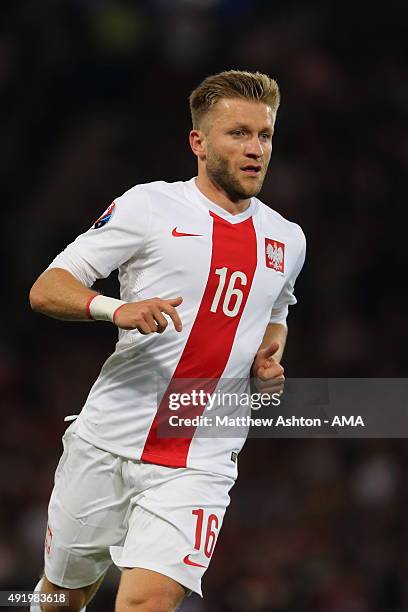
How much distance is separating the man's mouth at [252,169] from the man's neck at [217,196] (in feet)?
0.53

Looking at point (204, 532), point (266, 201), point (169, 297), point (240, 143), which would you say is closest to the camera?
point (204, 532)

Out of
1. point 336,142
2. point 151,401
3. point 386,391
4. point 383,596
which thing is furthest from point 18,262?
point 151,401

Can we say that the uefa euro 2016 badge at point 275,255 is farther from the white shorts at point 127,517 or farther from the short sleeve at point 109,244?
the white shorts at point 127,517

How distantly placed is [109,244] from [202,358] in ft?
1.81

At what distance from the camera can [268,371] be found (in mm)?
4195

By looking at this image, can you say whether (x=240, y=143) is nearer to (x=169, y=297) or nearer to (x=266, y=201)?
(x=169, y=297)

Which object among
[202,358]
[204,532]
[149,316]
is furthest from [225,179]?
[204,532]

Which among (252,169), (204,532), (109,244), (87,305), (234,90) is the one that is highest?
(234,90)

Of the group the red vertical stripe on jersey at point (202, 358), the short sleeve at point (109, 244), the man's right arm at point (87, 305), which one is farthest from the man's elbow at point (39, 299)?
the red vertical stripe on jersey at point (202, 358)

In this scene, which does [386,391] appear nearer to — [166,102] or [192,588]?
[192,588]

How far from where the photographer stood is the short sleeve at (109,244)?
405 centimetres

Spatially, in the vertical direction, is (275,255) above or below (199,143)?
below

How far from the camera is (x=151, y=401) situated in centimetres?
418

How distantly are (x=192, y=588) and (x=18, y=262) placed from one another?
538 centimetres
